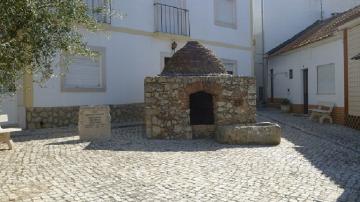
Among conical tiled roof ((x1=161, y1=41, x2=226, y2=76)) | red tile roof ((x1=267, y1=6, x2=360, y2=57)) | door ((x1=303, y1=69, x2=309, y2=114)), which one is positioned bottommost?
door ((x1=303, y1=69, x2=309, y2=114))

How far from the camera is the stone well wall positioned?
480 inches

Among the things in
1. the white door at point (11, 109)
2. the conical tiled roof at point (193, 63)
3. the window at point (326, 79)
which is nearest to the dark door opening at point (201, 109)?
the conical tiled roof at point (193, 63)

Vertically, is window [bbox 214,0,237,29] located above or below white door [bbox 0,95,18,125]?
above

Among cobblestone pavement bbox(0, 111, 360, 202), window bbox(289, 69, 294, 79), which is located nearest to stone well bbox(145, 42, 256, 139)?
cobblestone pavement bbox(0, 111, 360, 202)

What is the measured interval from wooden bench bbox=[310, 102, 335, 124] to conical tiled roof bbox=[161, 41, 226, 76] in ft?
19.6

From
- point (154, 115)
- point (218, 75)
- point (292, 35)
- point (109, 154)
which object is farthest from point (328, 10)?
point (109, 154)

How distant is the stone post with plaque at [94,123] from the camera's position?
1177 cm

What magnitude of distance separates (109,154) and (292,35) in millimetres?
19728

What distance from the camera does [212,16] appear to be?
2088cm

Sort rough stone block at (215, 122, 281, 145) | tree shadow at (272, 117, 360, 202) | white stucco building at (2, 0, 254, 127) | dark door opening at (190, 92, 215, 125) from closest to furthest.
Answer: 1. tree shadow at (272, 117, 360, 202)
2. rough stone block at (215, 122, 281, 145)
3. dark door opening at (190, 92, 215, 125)
4. white stucco building at (2, 0, 254, 127)

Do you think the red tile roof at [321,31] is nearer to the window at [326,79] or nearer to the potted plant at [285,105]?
the window at [326,79]

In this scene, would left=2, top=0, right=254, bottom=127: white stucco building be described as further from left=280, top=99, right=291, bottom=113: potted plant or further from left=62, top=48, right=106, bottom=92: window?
left=280, top=99, right=291, bottom=113: potted plant

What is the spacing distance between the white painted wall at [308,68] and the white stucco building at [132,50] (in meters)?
3.10

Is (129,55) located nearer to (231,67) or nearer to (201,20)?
(201,20)
